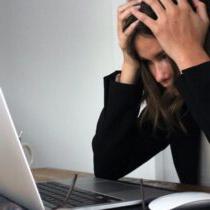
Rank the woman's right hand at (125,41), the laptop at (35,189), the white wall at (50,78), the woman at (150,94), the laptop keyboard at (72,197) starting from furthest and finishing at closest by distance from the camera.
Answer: the white wall at (50,78), the woman's right hand at (125,41), the woman at (150,94), the laptop keyboard at (72,197), the laptop at (35,189)

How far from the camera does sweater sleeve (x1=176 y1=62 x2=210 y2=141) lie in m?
0.82

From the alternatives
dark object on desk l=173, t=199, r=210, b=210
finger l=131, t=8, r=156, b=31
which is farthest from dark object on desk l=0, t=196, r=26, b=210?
finger l=131, t=8, r=156, b=31

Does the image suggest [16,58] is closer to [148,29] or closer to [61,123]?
[61,123]

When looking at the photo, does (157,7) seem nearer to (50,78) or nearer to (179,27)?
(179,27)

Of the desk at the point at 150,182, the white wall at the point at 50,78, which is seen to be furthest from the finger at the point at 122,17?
the white wall at the point at 50,78

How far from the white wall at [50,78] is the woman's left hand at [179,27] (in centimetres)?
110

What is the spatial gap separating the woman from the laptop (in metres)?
0.24

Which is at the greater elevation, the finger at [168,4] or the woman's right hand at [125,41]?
the finger at [168,4]

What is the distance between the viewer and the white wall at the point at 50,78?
6.71 ft

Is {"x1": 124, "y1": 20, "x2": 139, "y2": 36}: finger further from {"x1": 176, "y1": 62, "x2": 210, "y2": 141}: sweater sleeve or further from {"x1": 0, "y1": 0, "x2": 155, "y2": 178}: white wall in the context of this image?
{"x1": 0, "y1": 0, "x2": 155, "y2": 178}: white wall

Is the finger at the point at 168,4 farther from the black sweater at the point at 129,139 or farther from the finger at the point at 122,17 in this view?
the black sweater at the point at 129,139

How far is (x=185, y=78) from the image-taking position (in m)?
0.84

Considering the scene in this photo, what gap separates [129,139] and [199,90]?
40cm

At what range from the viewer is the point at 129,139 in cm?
119
